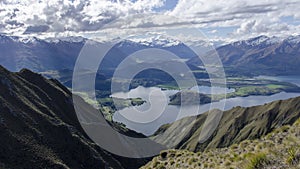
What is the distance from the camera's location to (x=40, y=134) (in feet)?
315

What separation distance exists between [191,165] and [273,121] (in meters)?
183

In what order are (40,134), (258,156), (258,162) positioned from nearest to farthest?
(258,162) < (258,156) < (40,134)

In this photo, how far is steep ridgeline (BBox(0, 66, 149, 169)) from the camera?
275 feet

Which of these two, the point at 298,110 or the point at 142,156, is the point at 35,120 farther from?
the point at 298,110

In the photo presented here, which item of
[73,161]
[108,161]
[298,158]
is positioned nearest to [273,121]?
[108,161]

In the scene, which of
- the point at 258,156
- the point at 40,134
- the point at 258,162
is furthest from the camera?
the point at 40,134

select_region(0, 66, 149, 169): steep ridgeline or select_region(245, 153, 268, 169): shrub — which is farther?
select_region(0, 66, 149, 169): steep ridgeline

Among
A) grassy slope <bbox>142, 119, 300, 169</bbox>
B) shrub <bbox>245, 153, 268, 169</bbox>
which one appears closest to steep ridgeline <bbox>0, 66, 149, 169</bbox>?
grassy slope <bbox>142, 119, 300, 169</bbox>

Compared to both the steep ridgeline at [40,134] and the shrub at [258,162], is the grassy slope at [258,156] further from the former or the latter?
the steep ridgeline at [40,134]

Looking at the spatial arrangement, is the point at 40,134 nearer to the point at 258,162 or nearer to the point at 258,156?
the point at 258,156

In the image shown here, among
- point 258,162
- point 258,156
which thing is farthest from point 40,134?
point 258,162

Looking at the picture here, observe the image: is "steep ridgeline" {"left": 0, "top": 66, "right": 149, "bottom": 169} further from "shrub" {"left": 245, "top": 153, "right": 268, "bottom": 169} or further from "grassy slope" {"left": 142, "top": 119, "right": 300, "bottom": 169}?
"shrub" {"left": 245, "top": 153, "right": 268, "bottom": 169}

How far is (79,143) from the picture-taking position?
102250 mm

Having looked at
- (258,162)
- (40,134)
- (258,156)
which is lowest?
(40,134)
